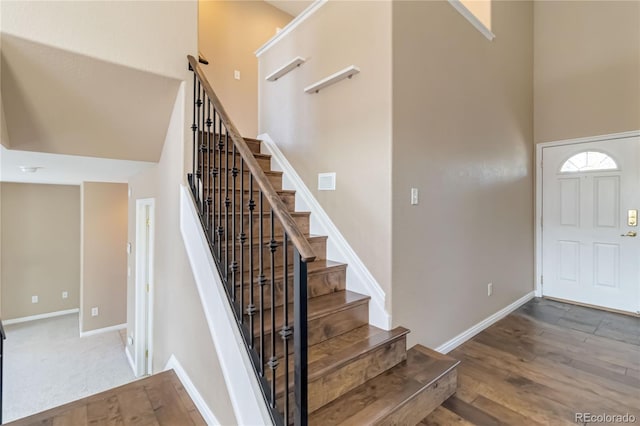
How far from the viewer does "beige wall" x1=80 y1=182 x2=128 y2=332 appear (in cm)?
529

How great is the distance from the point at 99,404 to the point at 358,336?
67.3 inches

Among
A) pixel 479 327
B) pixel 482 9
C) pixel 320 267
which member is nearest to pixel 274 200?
pixel 320 267

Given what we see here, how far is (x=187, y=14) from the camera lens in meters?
2.25

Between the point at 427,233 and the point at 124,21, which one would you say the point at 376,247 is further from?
the point at 124,21

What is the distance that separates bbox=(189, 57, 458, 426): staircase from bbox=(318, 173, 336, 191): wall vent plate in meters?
0.60

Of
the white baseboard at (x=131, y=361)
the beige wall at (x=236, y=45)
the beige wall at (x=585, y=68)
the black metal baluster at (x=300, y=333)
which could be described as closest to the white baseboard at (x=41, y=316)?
the white baseboard at (x=131, y=361)

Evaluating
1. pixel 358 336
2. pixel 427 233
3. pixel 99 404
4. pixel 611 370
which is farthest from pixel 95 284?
pixel 611 370

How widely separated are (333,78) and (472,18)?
4.99 ft

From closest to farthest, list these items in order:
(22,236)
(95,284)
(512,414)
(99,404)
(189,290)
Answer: (512,414), (99,404), (189,290), (95,284), (22,236)

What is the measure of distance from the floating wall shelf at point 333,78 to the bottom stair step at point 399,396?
6.93 ft

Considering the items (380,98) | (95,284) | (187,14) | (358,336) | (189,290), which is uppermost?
(187,14)

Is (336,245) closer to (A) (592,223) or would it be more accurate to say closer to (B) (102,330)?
(A) (592,223)

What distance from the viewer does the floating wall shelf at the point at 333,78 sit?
2309mm

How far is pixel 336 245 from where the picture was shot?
97.7 inches
